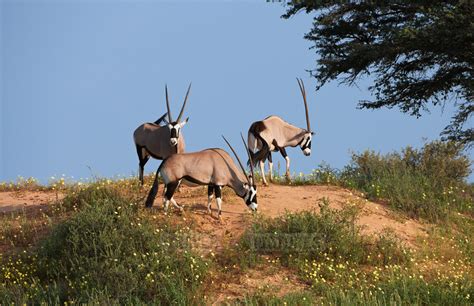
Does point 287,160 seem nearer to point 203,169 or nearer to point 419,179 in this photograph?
point 419,179

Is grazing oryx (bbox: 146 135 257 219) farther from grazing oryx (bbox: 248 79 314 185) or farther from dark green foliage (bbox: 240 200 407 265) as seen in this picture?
grazing oryx (bbox: 248 79 314 185)

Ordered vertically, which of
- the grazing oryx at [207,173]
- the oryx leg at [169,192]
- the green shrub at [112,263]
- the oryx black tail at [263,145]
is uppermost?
the oryx black tail at [263,145]

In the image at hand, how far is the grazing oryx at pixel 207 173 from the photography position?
12.6 metres

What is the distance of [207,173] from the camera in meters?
12.7

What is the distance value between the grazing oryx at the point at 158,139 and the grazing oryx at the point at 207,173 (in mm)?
1816

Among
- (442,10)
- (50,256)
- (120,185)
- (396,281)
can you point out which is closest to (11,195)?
(120,185)

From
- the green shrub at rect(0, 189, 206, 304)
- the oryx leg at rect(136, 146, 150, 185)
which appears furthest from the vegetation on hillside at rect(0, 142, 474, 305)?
the oryx leg at rect(136, 146, 150, 185)

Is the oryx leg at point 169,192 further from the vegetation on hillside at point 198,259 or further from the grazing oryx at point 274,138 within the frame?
the grazing oryx at point 274,138

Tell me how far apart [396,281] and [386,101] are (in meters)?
13.0

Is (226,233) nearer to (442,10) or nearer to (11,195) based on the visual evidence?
(11,195)

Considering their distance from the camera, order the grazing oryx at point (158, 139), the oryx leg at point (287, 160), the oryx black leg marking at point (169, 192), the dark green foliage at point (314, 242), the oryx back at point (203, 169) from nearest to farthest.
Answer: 1. the dark green foliage at point (314, 242)
2. the oryx back at point (203, 169)
3. the oryx black leg marking at point (169, 192)
4. the grazing oryx at point (158, 139)
5. the oryx leg at point (287, 160)

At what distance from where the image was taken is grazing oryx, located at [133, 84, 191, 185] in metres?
14.8

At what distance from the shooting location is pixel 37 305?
10914 millimetres

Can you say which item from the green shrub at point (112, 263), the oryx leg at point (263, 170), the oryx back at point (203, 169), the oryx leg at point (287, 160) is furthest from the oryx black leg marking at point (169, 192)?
the oryx leg at point (287, 160)
